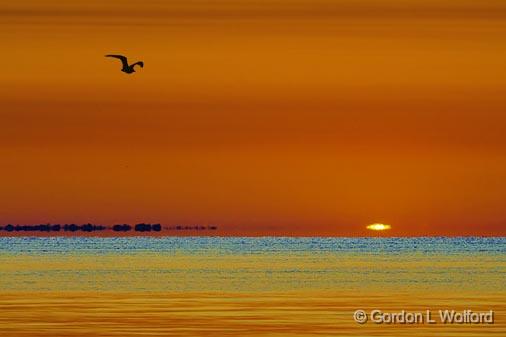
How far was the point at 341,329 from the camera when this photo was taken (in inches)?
1923

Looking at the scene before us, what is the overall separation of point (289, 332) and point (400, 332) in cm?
316

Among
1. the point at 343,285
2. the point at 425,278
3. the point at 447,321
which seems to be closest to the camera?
the point at 447,321

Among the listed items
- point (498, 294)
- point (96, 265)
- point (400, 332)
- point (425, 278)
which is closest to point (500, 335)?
point (400, 332)

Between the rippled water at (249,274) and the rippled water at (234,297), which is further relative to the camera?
the rippled water at (249,274)

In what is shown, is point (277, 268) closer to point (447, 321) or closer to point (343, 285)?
point (343, 285)

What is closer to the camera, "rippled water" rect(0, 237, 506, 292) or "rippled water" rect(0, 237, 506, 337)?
"rippled water" rect(0, 237, 506, 337)

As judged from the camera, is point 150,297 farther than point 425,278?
No

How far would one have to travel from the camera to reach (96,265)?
9712 cm

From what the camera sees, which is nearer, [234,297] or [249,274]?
[234,297]

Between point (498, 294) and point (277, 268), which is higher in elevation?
point (277, 268)

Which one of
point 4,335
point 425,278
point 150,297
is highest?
point 425,278

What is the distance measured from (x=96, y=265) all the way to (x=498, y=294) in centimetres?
3706

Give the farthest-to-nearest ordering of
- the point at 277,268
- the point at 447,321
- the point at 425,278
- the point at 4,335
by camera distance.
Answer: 1. the point at 277,268
2. the point at 425,278
3. the point at 447,321
4. the point at 4,335

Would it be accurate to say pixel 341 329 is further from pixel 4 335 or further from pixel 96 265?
pixel 96 265
